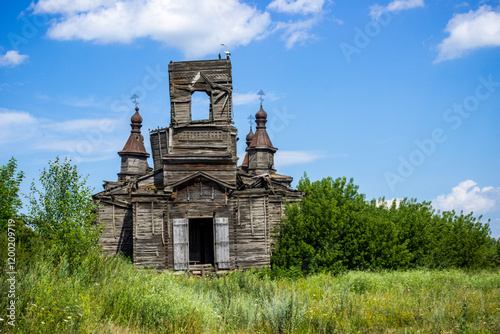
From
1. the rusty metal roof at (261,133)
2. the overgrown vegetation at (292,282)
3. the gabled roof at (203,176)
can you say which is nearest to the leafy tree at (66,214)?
the overgrown vegetation at (292,282)

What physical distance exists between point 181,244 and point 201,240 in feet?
18.6

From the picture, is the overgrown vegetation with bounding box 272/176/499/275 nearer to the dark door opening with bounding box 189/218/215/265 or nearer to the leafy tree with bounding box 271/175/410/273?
the leafy tree with bounding box 271/175/410/273

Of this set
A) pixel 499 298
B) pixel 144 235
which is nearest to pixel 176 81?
pixel 144 235

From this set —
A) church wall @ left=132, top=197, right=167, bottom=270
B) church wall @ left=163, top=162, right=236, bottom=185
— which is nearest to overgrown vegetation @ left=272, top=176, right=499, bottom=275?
church wall @ left=163, top=162, right=236, bottom=185

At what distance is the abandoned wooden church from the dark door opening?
0.06m

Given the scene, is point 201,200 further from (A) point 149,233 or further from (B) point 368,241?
(B) point 368,241

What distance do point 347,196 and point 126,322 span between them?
19306 mm

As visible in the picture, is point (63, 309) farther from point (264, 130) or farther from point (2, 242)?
point (264, 130)

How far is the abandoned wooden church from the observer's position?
2267 centimetres

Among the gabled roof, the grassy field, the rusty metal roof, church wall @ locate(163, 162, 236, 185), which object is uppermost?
the rusty metal roof

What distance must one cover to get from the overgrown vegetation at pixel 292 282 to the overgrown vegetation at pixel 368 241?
65mm

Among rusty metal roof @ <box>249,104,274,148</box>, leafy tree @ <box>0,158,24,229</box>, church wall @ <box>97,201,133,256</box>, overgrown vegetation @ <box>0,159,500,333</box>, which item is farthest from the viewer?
rusty metal roof @ <box>249,104,274,148</box>

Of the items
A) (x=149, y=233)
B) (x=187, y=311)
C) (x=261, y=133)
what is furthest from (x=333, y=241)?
(x=261, y=133)

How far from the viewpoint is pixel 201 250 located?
28.0 m
